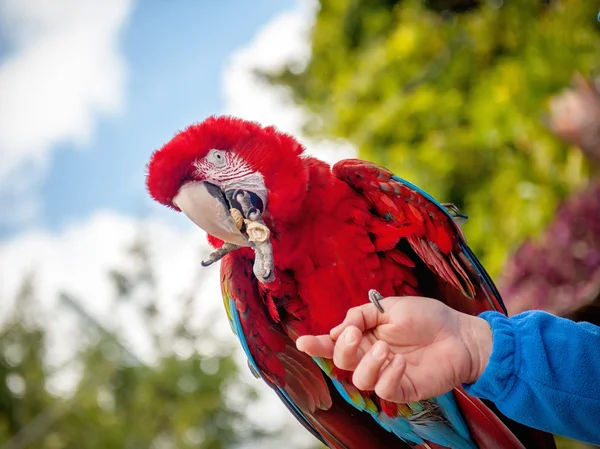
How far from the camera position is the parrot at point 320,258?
700mm

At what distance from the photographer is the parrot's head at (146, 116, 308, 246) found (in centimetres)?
69

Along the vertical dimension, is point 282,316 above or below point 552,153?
below

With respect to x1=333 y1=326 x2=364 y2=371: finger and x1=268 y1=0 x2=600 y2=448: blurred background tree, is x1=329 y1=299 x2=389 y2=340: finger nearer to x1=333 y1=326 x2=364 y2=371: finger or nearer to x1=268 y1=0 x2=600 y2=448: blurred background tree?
x1=333 y1=326 x2=364 y2=371: finger

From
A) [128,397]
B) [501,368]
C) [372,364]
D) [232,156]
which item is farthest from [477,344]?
[128,397]

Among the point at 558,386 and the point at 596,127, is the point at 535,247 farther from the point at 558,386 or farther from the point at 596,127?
the point at 558,386

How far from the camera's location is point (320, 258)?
79 cm

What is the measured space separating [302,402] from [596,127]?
1.35 metres

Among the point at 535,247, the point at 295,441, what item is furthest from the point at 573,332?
the point at 295,441

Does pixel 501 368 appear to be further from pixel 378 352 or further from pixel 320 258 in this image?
pixel 320 258

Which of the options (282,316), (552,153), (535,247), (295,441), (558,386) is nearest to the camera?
(558,386)

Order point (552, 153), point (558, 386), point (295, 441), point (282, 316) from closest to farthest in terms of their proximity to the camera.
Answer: point (558, 386)
point (282, 316)
point (552, 153)
point (295, 441)

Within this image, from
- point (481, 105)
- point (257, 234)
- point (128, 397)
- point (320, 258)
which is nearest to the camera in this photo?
point (257, 234)

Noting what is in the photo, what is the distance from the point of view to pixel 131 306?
8.90 feet

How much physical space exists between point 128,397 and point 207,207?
2.63 m
